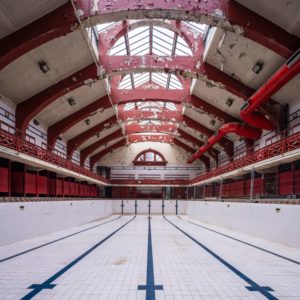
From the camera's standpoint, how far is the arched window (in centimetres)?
3622

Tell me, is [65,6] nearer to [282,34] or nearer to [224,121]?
[282,34]

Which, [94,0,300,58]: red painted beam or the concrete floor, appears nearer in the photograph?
the concrete floor

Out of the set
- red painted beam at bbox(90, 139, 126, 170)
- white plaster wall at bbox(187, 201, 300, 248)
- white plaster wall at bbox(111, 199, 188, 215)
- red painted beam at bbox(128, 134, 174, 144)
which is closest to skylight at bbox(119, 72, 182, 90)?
white plaster wall at bbox(187, 201, 300, 248)

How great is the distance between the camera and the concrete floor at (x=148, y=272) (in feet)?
13.2

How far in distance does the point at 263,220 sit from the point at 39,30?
9723 mm

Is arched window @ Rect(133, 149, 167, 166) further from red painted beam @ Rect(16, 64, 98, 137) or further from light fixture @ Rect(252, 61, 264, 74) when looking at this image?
light fixture @ Rect(252, 61, 264, 74)

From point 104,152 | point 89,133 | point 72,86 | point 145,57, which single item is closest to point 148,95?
point 145,57

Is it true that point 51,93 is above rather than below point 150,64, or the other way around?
below

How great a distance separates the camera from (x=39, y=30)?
957 cm

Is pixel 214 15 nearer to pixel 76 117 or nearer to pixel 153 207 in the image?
pixel 76 117

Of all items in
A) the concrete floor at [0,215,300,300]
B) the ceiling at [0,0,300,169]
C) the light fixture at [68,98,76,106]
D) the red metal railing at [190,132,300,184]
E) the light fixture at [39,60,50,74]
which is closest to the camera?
the concrete floor at [0,215,300,300]

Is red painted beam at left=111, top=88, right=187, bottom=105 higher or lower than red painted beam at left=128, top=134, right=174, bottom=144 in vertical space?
higher

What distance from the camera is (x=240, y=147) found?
875 inches

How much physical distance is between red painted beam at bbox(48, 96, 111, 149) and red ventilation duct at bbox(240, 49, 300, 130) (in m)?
8.11
